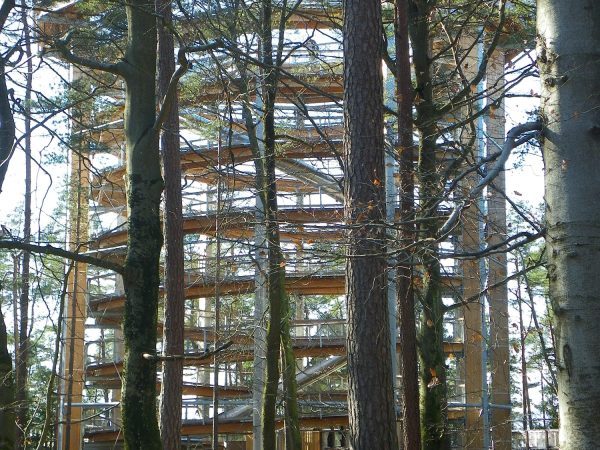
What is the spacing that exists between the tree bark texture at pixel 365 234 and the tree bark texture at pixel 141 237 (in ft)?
6.51

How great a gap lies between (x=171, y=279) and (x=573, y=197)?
32.8 ft

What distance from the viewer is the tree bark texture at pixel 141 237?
870 cm

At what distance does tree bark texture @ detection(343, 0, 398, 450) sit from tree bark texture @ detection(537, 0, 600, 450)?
3.27 metres

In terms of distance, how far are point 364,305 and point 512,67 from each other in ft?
14.0

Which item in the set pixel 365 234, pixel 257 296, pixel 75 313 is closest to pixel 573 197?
pixel 365 234

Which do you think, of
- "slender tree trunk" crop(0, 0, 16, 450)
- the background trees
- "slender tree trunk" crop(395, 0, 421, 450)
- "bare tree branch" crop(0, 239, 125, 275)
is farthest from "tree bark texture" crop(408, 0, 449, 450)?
"slender tree trunk" crop(0, 0, 16, 450)

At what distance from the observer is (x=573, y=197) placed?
5.04 meters

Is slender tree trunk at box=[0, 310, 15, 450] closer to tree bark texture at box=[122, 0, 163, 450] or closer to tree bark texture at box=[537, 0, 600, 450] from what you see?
tree bark texture at box=[122, 0, 163, 450]

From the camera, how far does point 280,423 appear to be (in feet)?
82.6

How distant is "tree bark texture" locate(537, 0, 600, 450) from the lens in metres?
4.83

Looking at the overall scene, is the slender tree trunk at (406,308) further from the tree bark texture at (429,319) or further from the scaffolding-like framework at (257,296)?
the scaffolding-like framework at (257,296)

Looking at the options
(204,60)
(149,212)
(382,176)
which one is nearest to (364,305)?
(382,176)

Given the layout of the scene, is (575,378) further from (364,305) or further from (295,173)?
(295,173)

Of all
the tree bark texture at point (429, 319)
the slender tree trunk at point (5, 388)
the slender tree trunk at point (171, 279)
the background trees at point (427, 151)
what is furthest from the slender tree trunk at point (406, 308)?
the slender tree trunk at point (5, 388)
